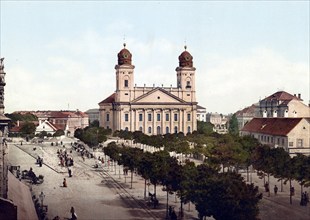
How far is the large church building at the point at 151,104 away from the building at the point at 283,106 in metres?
14.6

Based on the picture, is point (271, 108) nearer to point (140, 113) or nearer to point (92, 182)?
point (140, 113)

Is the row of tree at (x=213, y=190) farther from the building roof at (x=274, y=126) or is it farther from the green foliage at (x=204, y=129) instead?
the green foliage at (x=204, y=129)

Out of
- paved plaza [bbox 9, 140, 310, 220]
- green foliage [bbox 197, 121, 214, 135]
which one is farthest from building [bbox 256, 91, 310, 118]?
paved plaza [bbox 9, 140, 310, 220]

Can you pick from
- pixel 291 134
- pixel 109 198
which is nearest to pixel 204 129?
pixel 291 134

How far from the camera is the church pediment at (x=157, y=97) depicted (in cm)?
9862

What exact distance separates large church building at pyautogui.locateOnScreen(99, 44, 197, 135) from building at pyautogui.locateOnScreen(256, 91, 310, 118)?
14597 mm

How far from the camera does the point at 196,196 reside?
80.8 feet

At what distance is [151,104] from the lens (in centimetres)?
9888

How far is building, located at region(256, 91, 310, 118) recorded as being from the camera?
84.6m

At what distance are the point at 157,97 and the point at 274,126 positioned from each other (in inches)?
1495

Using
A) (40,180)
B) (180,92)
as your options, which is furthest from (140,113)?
(40,180)

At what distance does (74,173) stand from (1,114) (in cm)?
2266

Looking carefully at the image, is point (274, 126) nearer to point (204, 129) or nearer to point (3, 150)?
point (204, 129)

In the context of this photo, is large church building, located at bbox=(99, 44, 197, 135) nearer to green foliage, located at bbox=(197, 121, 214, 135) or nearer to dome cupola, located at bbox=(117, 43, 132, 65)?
dome cupola, located at bbox=(117, 43, 132, 65)
